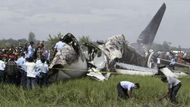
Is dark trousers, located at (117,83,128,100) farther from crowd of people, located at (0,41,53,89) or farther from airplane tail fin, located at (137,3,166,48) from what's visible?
airplane tail fin, located at (137,3,166,48)

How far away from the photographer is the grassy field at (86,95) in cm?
1560

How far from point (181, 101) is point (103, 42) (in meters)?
9.47

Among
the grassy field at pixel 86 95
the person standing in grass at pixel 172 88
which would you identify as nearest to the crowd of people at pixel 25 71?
the grassy field at pixel 86 95

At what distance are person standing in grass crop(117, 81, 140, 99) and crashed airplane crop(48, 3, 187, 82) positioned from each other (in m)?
3.63

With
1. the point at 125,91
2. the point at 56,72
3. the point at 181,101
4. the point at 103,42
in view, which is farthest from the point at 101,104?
the point at 103,42

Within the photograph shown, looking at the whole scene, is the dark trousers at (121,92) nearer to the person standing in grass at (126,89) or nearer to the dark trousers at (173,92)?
the person standing in grass at (126,89)

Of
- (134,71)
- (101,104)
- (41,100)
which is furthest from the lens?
(134,71)

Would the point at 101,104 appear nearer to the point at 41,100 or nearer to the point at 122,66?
the point at 41,100

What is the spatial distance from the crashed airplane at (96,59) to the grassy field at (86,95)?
3.89ft

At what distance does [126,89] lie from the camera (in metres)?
16.5

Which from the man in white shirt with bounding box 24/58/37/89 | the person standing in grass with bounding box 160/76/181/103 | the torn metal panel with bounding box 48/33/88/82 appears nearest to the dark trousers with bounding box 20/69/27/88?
the man in white shirt with bounding box 24/58/37/89

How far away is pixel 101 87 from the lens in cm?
1781

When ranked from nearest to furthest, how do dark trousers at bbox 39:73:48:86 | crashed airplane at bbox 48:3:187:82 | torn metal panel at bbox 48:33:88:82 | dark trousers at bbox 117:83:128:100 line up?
dark trousers at bbox 117:83:128:100, dark trousers at bbox 39:73:48:86, torn metal panel at bbox 48:33:88:82, crashed airplane at bbox 48:3:187:82

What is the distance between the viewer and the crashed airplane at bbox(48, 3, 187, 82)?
1972cm
